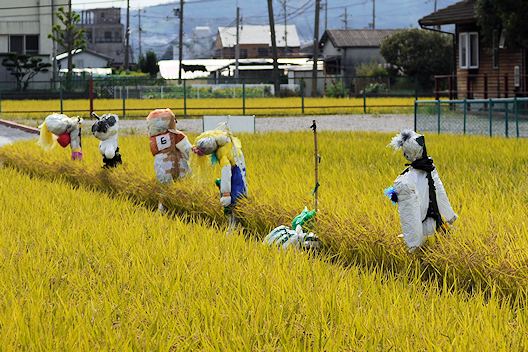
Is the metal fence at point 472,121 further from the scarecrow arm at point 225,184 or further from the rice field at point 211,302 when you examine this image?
the rice field at point 211,302

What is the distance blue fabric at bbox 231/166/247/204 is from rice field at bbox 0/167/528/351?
1281mm

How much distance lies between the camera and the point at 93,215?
308 inches

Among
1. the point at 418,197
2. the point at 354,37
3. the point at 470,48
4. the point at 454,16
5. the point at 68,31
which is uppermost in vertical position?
the point at 354,37

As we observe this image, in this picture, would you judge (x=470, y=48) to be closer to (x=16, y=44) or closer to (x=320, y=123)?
(x=320, y=123)

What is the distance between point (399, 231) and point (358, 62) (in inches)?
2668

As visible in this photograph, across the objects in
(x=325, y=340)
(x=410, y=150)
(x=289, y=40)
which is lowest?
(x=325, y=340)

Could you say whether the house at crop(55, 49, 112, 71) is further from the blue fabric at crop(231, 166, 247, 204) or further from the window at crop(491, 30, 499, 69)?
the blue fabric at crop(231, 166, 247, 204)

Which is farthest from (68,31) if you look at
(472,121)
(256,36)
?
(256,36)

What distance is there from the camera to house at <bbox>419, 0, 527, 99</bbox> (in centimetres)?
3067

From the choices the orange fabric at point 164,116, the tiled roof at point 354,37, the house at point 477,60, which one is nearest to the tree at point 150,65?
the tiled roof at point 354,37

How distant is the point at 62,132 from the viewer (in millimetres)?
11984

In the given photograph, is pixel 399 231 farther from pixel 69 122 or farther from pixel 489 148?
pixel 489 148

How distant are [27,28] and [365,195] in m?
53.9

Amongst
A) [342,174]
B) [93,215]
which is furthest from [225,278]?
[342,174]
